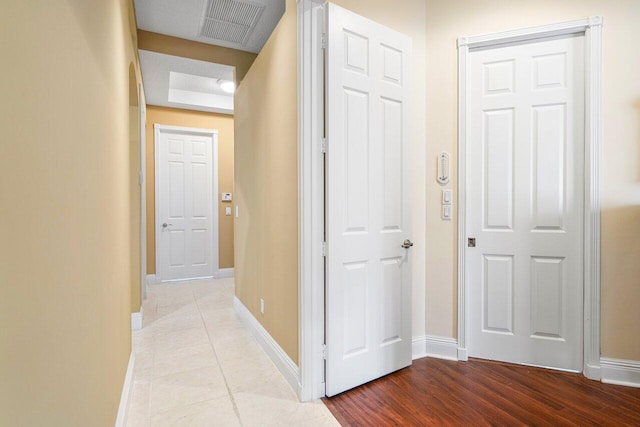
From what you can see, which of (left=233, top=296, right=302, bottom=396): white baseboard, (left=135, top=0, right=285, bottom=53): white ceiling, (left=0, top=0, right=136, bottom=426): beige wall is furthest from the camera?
(left=135, top=0, right=285, bottom=53): white ceiling

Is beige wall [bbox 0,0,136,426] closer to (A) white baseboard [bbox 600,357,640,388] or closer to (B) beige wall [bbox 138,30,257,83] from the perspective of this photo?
(B) beige wall [bbox 138,30,257,83]

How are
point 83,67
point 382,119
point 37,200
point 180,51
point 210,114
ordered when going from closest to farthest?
1. point 37,200
2. point 83,67
3. point 382,119
4. point 180,51
5. point 210,114

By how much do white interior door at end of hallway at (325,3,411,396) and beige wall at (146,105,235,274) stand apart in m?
3.91

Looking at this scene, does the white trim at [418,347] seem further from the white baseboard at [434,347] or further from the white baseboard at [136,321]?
the white baseboard at [136,321]

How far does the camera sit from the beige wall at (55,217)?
582mm

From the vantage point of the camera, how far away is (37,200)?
27.4 inches

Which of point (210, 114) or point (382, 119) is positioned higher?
point (210, 114)

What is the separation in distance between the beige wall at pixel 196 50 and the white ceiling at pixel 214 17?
6 centimetres

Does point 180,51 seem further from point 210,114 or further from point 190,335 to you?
point 190,335

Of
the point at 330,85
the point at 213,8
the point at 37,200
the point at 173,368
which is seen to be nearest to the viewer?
the point at 37,200

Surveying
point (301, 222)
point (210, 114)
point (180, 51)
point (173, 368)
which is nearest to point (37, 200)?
point (301, 222)

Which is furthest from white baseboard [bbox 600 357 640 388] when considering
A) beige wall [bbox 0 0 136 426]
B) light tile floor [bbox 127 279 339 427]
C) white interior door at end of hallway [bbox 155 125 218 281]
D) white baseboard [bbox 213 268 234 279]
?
white interior door at end of hallway [bbox 155 125 218 281]

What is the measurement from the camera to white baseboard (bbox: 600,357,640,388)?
2.10m

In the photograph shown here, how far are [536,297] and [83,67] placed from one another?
116 inches
